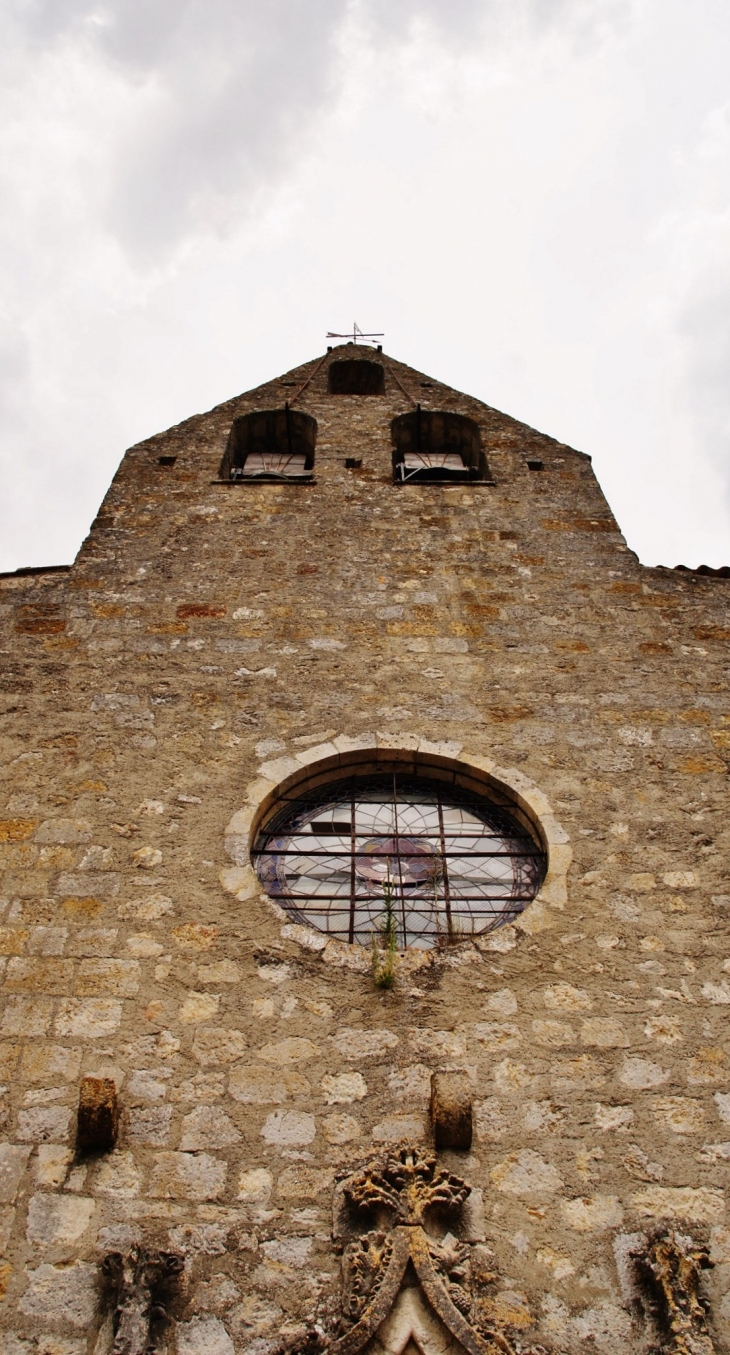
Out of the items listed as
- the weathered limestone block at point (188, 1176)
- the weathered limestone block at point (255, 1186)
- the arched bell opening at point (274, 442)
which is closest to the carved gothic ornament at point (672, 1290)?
the weathered limestone block at point (255, 1186)

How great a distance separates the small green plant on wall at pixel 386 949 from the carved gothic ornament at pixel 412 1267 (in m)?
0.72

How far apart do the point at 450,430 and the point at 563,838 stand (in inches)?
206

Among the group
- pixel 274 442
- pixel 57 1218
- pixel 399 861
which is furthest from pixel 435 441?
pixel 57 1218

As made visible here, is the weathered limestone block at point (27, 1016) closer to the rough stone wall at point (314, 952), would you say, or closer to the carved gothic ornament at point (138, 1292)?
the rough stone wall at point (314, 952)

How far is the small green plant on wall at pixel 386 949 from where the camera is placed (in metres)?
4.16

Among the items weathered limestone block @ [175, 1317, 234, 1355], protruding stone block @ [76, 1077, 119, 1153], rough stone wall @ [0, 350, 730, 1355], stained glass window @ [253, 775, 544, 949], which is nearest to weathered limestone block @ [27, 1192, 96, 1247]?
rough stone wall @ [0, 350, 730, 1355]

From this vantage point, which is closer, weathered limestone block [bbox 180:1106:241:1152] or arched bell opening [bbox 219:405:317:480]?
weathered limestone block [bbox 180:1106:241:1152]

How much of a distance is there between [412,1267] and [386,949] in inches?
53.3

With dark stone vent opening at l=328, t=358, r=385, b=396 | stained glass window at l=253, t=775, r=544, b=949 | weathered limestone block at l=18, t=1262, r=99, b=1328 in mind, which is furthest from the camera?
dark stone vent opening at l=328, t=358, r=385, b=396

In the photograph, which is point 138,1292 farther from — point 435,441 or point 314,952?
point 435,441

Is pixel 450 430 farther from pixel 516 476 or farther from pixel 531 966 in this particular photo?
pixel 531 966

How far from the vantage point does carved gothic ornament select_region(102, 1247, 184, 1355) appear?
120 inches

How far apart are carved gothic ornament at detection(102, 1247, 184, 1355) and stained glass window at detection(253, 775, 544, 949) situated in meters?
1.59

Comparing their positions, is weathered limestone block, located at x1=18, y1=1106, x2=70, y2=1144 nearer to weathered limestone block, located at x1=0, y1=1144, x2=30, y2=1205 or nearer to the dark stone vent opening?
weathered limestone block, located at x1=0, y1=1144, x2=30, y2=1205
